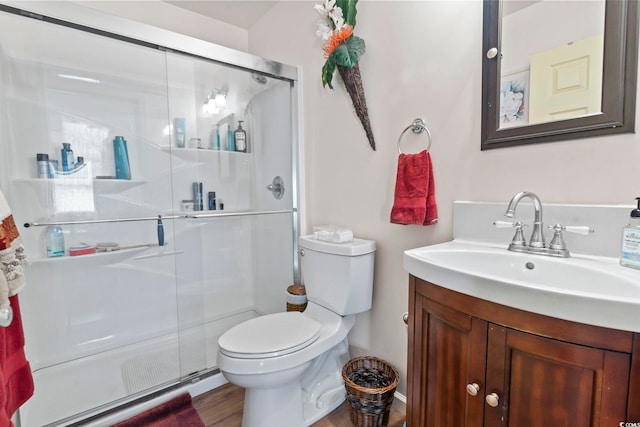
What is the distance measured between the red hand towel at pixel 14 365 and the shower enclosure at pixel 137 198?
26.0 inches

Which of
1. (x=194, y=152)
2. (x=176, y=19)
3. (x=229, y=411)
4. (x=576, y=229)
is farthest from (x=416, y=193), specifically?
(x=176, y=19)

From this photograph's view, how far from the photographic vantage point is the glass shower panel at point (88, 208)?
1.54 m

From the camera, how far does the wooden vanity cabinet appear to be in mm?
564

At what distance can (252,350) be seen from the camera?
1206 mm

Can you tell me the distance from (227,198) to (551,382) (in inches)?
80.8

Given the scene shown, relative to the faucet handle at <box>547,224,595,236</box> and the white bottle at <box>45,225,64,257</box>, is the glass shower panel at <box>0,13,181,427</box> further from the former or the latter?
the faucet handle at <box>547,224,595,236</box>

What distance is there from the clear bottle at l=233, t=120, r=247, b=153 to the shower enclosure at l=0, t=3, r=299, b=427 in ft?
0.08

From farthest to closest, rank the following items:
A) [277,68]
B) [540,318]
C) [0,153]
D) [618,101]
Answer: [277,68]
[0,153]
[618,101]
[540,318]

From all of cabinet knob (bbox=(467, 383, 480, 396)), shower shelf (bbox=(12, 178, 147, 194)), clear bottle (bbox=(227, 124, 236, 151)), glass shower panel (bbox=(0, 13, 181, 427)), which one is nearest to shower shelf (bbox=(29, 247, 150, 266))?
glass shower panel (bbox=(0, 13, 181, 427))

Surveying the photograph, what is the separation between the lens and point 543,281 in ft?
2.88

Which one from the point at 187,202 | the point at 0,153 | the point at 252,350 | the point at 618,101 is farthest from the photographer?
the point at 187,202

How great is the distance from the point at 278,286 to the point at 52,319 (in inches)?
51.3

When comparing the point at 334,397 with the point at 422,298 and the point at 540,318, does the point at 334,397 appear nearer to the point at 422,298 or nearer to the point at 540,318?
the point at 422,298

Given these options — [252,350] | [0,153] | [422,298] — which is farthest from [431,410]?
[0,153]
